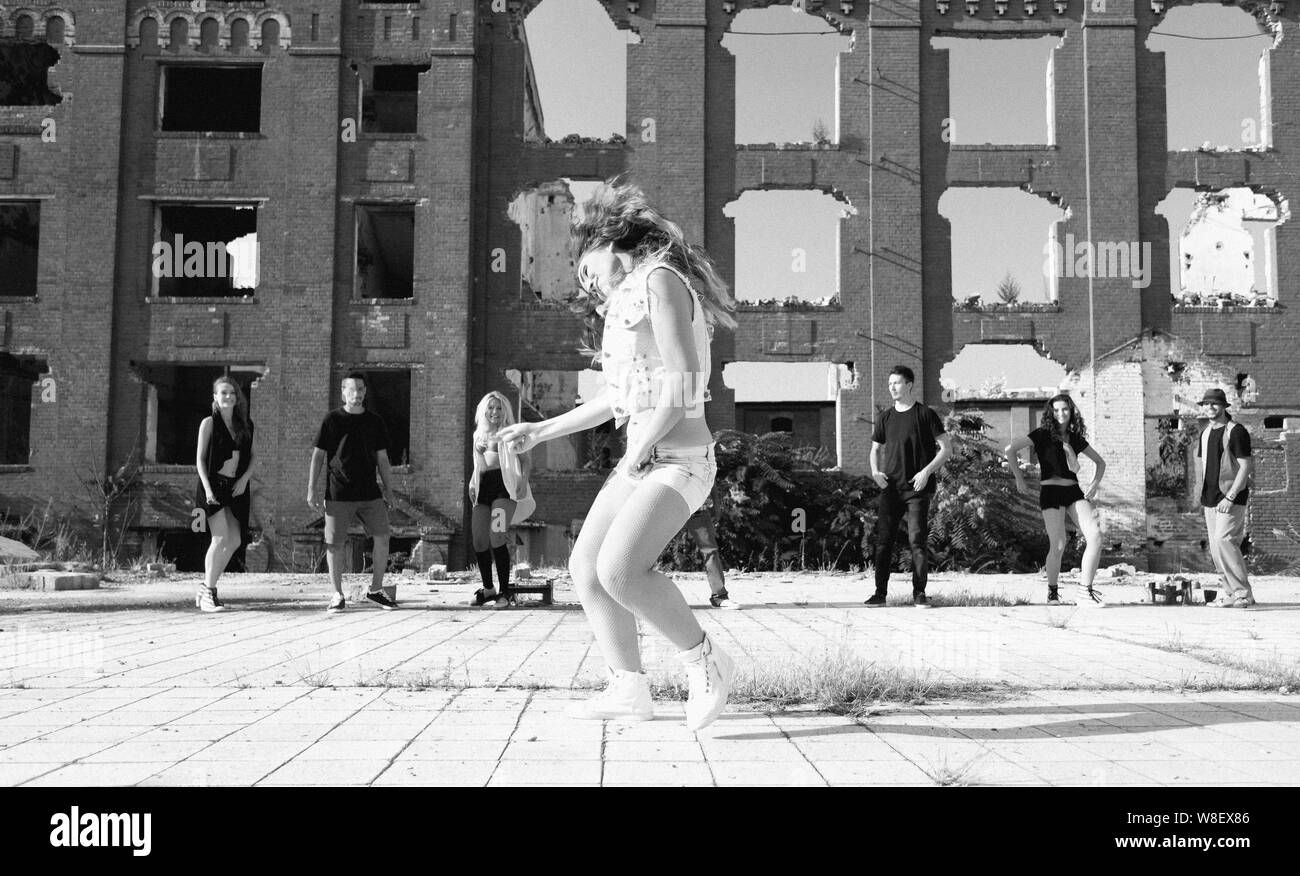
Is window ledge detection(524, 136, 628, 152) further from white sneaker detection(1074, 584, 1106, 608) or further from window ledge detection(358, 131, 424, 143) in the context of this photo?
white sneaker detection(1074, 584, 1106, 608)

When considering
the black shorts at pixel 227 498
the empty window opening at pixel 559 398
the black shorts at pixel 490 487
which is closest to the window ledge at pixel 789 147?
the empty window opening at pixel 559 398

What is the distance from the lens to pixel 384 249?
25938mm

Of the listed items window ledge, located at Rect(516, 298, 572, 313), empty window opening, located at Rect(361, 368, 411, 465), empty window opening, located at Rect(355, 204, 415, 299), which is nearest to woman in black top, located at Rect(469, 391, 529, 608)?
window ledge, located at Rect(516, 298, 572, 313)

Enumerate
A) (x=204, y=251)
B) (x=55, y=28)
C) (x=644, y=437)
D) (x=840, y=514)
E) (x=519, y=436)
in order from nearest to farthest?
(x=644, y=437) → (x=519, y=436) → (x=840, y=514) → (x=55, y=28) → (x=204, y=251)

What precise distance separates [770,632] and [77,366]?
17.6 m

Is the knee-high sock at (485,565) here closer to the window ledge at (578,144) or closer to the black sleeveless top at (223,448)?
the black sleeveless top at (223,448)

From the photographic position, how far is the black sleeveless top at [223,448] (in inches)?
356

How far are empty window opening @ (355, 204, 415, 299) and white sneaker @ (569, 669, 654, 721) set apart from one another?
17851 mm

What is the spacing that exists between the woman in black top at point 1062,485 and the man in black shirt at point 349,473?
19.5ft

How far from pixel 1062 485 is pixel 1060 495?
109 millimetres

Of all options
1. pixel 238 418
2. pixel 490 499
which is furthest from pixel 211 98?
pixel 490 499

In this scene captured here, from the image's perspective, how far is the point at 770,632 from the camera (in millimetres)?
7379

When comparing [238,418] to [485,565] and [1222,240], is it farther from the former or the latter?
[1222,240]

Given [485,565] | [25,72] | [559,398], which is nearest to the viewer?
[485,565]
